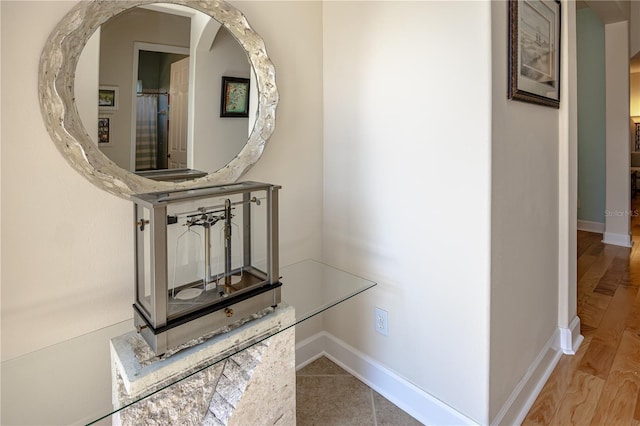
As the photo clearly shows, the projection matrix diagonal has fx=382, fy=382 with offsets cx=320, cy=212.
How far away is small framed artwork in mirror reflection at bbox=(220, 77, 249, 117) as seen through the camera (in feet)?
4.83

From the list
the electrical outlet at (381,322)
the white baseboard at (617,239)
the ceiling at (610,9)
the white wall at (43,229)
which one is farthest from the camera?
the white baseboard at (617,239)

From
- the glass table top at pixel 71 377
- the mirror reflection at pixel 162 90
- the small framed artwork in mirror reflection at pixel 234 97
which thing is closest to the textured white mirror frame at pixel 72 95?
the mirror reflection at pixel 162 90

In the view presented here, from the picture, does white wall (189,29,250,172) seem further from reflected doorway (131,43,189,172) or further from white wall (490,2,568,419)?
white wall (490,2,568,419)

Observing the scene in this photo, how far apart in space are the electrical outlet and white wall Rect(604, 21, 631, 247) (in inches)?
150

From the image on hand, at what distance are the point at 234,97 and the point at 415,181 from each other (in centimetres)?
78

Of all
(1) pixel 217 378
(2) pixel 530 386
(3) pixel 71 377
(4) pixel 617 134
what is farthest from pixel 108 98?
(4) pixel 617 134

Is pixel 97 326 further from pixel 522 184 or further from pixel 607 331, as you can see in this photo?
pixel 607 331

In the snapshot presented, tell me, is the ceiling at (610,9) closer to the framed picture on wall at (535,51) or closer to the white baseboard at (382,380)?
the framed picture on wall at (535,51)

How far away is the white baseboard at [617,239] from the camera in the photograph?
4.08 m

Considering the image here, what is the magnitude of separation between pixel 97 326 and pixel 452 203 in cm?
126

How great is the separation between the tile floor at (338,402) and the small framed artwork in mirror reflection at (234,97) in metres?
1.24

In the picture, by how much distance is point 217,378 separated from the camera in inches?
48.8

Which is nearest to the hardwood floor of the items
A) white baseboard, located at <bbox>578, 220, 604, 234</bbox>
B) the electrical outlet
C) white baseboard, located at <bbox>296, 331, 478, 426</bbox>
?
white baseboard, located at <bbox>296, 331, 478, 426</bbox>

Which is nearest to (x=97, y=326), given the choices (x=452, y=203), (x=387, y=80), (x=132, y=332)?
(x=132, y=332)
